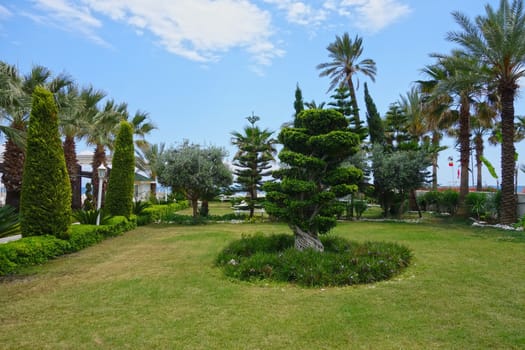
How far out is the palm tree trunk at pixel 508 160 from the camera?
13250mm

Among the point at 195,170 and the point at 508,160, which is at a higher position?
the point at 508,160

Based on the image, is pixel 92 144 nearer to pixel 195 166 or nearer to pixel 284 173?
pixel 195 166

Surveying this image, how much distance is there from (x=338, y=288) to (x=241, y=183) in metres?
13.1

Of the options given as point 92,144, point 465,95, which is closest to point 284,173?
point 465,95

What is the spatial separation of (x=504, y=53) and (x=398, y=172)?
6462 millimetres

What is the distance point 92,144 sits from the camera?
18438mm

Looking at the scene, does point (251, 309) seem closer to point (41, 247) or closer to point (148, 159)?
point (41, 247)

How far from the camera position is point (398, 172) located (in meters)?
16.9

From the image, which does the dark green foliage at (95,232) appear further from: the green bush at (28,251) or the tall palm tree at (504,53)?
the tall palm tree at (504,53)

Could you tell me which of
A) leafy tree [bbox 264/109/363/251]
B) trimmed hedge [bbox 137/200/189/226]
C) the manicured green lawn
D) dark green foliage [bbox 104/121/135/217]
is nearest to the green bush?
the manicured green lawn

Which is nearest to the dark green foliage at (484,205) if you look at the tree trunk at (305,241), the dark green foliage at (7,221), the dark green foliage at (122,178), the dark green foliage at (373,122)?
the dark green foliage at (373,122)

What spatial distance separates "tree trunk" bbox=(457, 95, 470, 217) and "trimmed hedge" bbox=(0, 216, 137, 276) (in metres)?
16.0

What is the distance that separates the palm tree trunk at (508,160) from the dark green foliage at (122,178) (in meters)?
14.3

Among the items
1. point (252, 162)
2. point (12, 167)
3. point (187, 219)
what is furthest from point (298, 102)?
point (12, 167)
